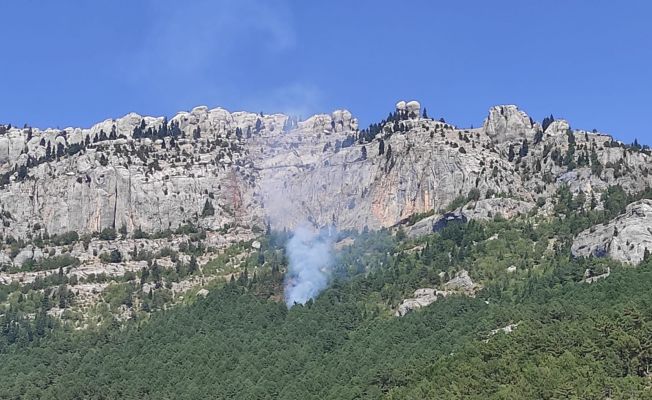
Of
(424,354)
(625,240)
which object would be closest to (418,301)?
(424,354)

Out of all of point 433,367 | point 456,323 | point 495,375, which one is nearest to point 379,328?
point 456,323

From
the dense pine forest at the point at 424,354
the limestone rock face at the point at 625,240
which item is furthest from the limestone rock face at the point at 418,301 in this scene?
the limestone rock face at the point at 625,240

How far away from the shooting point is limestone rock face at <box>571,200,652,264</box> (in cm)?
19175

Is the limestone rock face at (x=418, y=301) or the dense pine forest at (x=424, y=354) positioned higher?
the limestone rock face at (x=418, y=301)

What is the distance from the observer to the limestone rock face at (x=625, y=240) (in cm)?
19175

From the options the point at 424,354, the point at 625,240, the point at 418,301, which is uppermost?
the point at 625,240

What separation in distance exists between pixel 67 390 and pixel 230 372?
26989 millimetres

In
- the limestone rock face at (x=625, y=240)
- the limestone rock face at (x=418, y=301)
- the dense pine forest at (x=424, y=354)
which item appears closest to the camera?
the dense pine forest at (x=424, y=354)

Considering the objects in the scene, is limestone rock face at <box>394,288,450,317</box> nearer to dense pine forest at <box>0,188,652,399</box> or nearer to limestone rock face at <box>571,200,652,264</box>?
dense pine forest at <box>0,188,652,399</box>

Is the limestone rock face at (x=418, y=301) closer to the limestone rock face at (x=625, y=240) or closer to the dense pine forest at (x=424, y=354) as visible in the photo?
the dense pine forest at (x=424, y=354)

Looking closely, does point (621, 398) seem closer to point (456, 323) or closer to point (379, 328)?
point (456, 323)

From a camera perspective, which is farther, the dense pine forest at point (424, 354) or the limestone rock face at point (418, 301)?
the limestone rock face at point (418, 301)

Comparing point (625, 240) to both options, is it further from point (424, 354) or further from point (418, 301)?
point (424, 354)

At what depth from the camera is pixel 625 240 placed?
19312 centimetres
